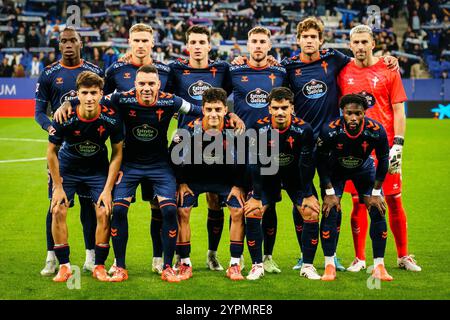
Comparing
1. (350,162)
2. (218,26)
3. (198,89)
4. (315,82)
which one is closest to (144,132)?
(198,89)

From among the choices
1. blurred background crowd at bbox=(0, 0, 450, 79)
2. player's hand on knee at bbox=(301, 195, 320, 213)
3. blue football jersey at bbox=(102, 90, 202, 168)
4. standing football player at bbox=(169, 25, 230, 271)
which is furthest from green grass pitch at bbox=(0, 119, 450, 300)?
blurred background crowd at bbox=(0, 0, 450, 79)

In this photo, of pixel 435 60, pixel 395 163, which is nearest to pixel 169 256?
pixel 395 163

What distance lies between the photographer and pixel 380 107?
851 cm

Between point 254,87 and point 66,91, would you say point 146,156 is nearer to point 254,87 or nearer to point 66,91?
point 66,91

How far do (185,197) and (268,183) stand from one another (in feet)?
2.83

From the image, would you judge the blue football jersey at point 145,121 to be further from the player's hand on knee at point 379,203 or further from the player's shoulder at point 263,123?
the player's hand on knee at point 379,203

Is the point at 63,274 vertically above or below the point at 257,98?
below

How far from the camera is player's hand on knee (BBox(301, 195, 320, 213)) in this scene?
7953mm

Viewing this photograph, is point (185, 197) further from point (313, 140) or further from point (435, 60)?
point (435, 60)

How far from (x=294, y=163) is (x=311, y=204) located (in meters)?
0.45

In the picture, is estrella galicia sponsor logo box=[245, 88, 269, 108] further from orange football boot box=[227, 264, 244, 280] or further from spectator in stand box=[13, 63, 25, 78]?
spectator in stand box=[13, 63, 25, 78]

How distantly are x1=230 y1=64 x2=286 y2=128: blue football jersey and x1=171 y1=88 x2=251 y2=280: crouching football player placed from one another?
1.78ft

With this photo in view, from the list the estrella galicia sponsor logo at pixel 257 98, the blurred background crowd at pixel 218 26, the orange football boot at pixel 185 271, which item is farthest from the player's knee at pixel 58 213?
the blurred background crowd at pixel 218 26

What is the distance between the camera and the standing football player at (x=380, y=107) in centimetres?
842
